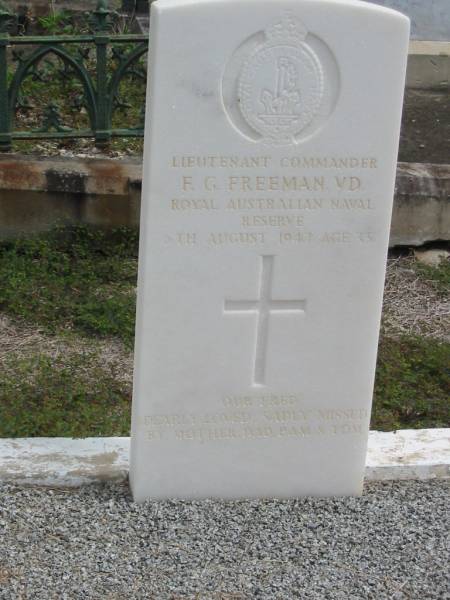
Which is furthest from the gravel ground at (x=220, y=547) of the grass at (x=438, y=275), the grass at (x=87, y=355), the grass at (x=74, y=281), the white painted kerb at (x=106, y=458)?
the grass at (x=438, y=275)

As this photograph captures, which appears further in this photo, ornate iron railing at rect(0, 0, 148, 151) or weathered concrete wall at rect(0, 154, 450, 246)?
ornate iron railing at rect(0, 0, 148, 151)

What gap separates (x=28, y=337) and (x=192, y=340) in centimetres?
185

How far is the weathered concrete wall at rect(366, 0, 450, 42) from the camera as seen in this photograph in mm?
9172

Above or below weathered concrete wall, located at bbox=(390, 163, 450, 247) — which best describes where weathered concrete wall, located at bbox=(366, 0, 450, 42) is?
above

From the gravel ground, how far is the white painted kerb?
0.17 ft

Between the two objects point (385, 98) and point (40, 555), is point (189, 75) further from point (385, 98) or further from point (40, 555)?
point (40, 555)

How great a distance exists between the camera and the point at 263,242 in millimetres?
3154

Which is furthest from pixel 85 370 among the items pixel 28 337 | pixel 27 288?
pixel 27 288

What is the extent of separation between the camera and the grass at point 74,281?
5.01m

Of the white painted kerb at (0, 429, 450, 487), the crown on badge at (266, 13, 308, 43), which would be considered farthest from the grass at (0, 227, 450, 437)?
the crown on badge at (266, 13, 308, 43)

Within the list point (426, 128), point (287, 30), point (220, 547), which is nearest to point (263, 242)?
point (287, 30)

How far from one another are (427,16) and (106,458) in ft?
22.8

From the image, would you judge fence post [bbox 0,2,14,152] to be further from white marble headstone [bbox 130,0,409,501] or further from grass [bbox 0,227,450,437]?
white marble headstone [bbox 130,0,409,501]

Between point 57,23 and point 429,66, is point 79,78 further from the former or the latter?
point 429,66
